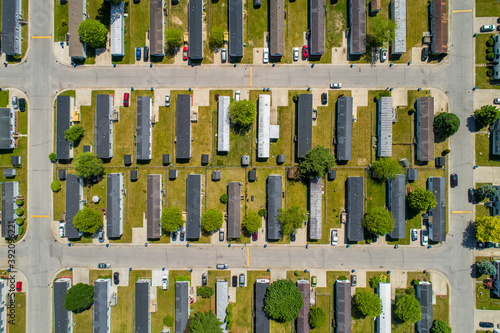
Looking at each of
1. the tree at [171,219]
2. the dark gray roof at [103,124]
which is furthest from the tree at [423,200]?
the dark gray roof at [103,124]

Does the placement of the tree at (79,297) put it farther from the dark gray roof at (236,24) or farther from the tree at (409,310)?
the tree at (409,310)

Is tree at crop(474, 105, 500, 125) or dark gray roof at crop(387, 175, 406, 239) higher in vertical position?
tree at crop(474, 105, 500, 125)

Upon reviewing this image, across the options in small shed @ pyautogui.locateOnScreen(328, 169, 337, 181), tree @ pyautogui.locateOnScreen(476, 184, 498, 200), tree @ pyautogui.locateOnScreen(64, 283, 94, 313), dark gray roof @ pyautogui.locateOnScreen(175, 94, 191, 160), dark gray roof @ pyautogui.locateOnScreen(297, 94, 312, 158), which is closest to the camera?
tree @ pyautogui.locateOnScreen(64, 283, 94, 313)

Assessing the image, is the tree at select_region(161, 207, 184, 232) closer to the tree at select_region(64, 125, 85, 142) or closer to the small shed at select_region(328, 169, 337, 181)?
the tree at select_region(64, 125, 85, 142)

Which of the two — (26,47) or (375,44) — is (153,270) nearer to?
(26,47)

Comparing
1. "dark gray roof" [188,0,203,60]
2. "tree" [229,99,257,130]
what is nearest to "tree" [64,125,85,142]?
"dark gray roof" [188,0,203,60]

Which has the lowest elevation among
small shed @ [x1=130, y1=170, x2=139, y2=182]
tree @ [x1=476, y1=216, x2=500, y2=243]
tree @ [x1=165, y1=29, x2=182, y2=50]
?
tree @ [x1=476, y1=216, x2=500, y2=243]

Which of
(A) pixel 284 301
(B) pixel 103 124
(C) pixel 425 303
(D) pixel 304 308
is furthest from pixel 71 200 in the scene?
(C) pixel 425 303

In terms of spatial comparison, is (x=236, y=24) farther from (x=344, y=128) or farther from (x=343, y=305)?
(x=343, y=305)
